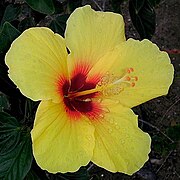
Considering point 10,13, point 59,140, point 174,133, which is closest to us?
point 59,140

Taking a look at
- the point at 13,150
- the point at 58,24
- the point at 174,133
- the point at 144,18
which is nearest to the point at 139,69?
the point at 13,150

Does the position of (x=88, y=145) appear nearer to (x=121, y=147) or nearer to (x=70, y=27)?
(x=121, y=147)

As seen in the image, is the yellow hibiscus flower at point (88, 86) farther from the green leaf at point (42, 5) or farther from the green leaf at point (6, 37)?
the green leaf at point (42, 5)

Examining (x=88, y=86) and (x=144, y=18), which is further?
(x=144, y=18)

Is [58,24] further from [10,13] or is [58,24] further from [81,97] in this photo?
[81,97]

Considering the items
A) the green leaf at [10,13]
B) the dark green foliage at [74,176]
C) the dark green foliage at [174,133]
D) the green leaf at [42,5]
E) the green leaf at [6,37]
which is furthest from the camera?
the dark green foliage at [174,133]

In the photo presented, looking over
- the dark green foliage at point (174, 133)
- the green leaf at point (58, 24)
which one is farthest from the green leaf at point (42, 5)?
the dark green foliage at point (174, 133)
